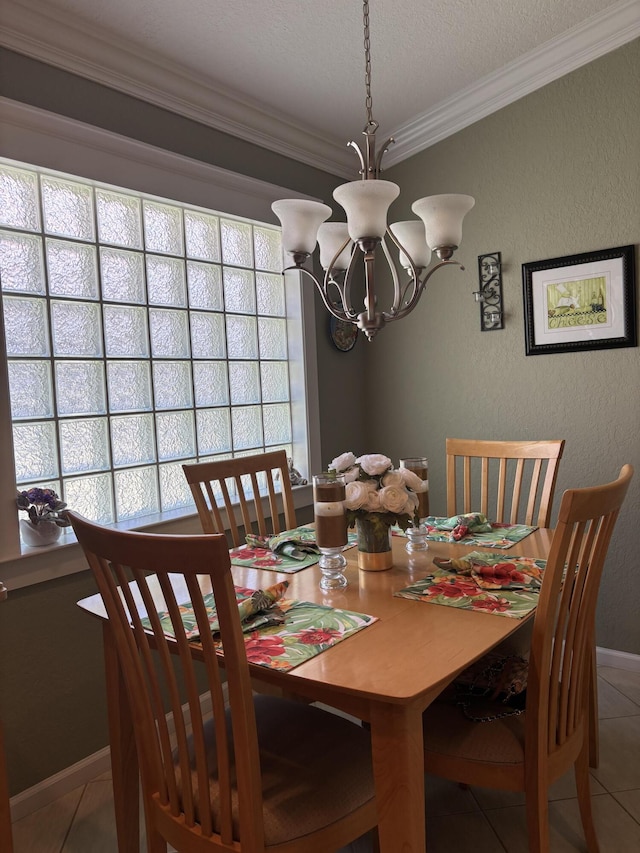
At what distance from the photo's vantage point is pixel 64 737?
2.07m

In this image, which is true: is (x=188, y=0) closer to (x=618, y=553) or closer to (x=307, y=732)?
(x=307, y=732)

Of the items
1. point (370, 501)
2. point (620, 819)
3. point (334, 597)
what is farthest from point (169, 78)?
point (620, 819)

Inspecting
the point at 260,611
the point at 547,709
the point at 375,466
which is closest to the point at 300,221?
the point at 375,466

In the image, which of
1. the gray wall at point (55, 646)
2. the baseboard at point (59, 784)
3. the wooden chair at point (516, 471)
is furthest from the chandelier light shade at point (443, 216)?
the baseboard at point (59, 784)

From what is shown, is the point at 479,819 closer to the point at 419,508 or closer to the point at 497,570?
the point at 497,570

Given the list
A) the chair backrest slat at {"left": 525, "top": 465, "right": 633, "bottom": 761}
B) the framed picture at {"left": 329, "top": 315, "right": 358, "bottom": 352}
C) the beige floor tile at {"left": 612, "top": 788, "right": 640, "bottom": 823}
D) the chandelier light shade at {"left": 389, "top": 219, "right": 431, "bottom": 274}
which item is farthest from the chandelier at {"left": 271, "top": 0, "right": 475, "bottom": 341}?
the beige floor tile at {"left": 612, "top": 788, "right": 640, "bottom": 823}

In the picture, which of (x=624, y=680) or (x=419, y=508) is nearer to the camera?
(x=419, y=508)

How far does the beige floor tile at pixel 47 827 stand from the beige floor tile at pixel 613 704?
195 cm

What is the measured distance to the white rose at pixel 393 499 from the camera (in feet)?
5.34

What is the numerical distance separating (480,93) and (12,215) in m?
2.16

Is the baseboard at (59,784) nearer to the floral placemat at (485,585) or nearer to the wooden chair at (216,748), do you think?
the wooden chair at (216,748)

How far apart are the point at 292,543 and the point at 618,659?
1740 mm

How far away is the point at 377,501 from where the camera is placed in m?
1.64

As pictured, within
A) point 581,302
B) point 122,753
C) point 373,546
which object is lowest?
point 122,753
